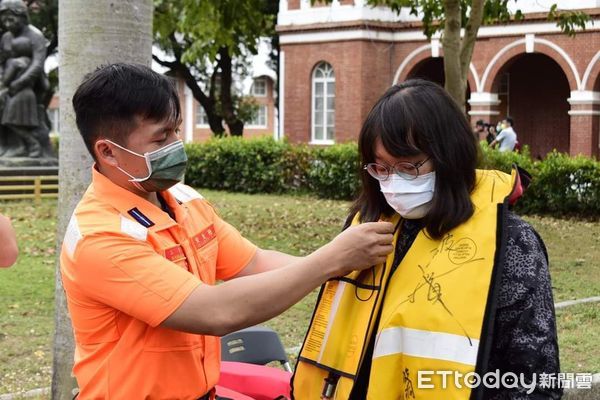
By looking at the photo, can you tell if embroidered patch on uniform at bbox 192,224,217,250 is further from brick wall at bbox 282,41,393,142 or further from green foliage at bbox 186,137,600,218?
brick wall at bbox 282,41,393,142

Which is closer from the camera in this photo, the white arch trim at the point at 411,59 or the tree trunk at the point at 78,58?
the tree trunk at the point at 78,58

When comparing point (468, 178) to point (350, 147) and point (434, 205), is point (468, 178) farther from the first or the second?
point (350, 147)

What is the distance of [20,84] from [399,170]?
1548 centimetres

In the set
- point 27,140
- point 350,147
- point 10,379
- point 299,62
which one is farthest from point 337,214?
point 299,62

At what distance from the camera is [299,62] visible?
1072 inches

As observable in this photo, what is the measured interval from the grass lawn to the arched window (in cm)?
859

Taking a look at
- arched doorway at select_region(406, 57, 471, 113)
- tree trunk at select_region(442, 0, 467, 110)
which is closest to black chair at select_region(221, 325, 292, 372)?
tree trunk at select_region(442, 0, 467, 110)

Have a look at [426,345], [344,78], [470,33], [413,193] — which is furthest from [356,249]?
[344,78]

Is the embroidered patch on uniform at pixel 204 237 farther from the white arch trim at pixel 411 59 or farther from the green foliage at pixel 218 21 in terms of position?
the white arch trim at pixel 411 59

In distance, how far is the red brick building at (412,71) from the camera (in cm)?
2340

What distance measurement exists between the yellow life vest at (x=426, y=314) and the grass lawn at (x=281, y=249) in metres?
3.78

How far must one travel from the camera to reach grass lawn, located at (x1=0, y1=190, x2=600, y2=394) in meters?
6.47

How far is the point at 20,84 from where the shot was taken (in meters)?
16.8

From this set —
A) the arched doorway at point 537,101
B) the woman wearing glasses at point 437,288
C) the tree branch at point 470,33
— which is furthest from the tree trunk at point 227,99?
the woman wearing glasses at point 437,288
